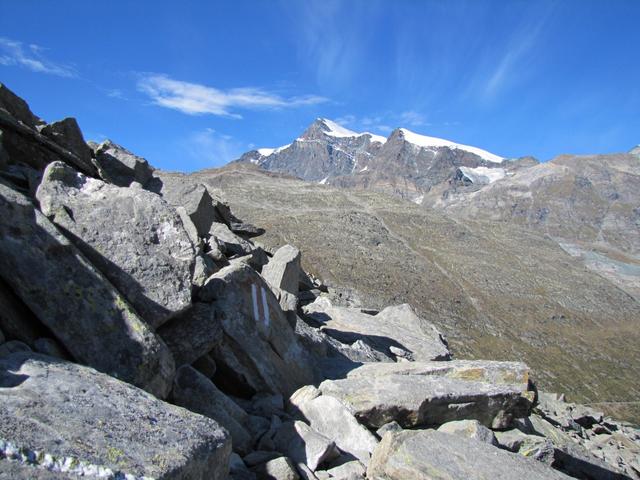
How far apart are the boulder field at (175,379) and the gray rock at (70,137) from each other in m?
1.76

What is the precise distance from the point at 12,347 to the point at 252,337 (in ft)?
13.6

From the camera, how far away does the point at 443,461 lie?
630cm

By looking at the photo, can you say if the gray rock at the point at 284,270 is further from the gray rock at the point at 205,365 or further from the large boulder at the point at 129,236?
the large boulder at the point at 129,236

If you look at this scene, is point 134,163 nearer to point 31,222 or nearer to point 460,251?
point 31,222

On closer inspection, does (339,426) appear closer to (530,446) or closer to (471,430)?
(471,430)

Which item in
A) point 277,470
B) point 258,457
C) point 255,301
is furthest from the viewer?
point 255,301

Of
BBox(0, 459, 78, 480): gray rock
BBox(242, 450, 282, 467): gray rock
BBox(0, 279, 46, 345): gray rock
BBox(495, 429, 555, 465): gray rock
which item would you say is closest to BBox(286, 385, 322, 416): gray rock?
BBox(242, 450, 282, 467): gray rock

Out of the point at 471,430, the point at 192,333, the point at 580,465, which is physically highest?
the point at 192,333

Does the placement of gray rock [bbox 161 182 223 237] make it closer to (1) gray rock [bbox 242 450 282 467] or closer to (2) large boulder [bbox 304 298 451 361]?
(2) large boulder [bbox 304 298 451 361]

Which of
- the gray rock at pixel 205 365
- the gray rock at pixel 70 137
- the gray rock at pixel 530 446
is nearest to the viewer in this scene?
the gray rock at pixel 205 365

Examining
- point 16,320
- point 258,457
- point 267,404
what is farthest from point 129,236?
point 258,457

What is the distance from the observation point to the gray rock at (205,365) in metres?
7.80

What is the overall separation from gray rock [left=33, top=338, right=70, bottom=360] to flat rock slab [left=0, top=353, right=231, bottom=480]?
1.51ft

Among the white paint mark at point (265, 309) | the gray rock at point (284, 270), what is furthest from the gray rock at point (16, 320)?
the gray rock at point (284, 270)
